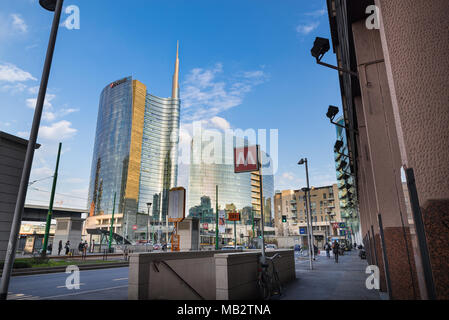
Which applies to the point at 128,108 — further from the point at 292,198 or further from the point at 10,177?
the point at 10,177

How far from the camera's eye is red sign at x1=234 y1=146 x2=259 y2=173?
9.35 meters

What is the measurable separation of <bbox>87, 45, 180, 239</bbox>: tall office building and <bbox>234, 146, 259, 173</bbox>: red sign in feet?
399

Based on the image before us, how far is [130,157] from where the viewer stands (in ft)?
429

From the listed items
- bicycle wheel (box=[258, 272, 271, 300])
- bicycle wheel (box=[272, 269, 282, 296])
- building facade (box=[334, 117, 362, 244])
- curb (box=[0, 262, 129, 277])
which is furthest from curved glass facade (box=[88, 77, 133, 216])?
bicycle wheel (box=[258, 272, 271, 300])

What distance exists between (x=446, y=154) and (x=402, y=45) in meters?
1.24

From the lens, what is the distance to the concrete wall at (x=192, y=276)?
6812mm

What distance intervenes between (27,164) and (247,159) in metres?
6.14

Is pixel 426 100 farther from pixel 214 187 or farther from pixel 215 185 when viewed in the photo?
pixel 215 185

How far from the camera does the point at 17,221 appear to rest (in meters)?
6.21

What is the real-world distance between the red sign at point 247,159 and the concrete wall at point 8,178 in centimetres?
1105

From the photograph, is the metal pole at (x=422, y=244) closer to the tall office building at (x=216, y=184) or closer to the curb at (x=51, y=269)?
the curb at (x=51, y=269)

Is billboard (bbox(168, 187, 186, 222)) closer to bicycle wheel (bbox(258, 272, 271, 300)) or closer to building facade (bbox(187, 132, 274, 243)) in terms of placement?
bicycle wheel (bbox(258, 272, 271, 300))

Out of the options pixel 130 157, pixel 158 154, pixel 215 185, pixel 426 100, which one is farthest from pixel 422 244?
pixel 158 154
